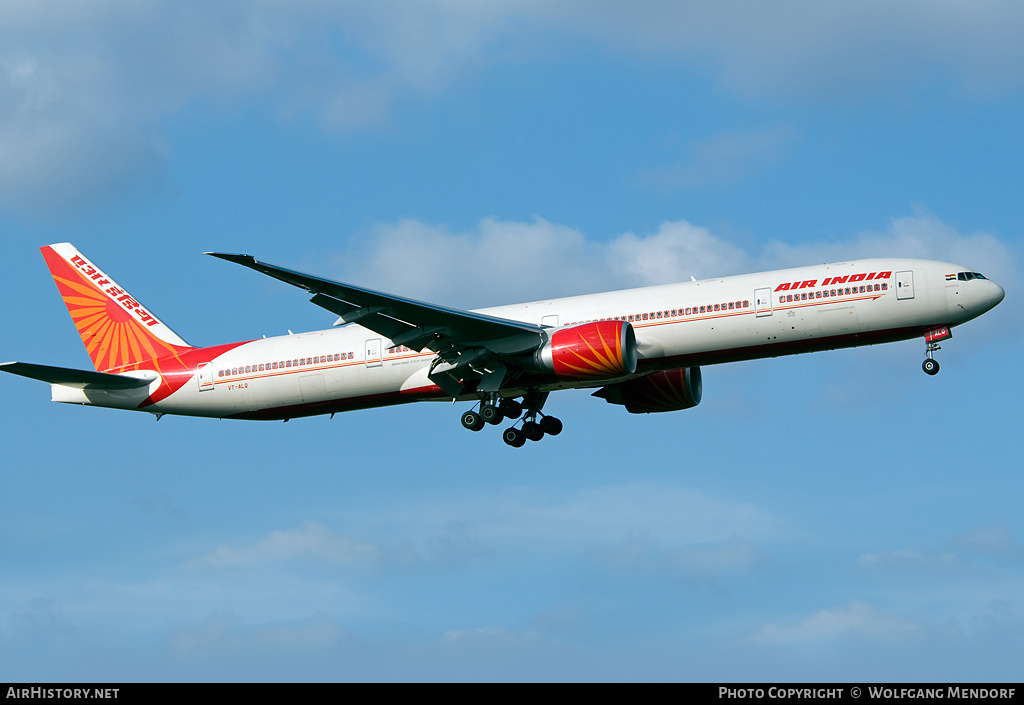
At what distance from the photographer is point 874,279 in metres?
38.0

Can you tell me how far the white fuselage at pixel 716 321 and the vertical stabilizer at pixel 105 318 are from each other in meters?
6.23

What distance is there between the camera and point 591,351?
37.8 meters

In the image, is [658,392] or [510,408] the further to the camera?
[658,392]

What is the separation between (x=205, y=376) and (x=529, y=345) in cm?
1280

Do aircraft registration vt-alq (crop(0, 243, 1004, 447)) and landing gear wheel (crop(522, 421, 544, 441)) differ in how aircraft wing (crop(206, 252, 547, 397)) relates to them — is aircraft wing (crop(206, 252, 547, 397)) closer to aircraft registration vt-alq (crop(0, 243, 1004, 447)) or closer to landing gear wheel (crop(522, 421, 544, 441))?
aircraft registration vt-alq (crop(0, 243, 1004, 447))

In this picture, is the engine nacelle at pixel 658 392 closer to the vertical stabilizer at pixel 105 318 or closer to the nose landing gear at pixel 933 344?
the nose landing gear at pixel 933 344

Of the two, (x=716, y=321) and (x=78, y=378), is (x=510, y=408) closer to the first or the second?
(x=716, y=321)

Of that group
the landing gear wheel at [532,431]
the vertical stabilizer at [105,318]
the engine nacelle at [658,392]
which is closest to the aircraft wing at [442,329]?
the landing gear wheel at [532,431]

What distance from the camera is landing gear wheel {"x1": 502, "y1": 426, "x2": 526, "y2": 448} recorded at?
43781mm

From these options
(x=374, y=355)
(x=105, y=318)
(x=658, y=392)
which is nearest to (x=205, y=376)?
(x=105, y=318)
